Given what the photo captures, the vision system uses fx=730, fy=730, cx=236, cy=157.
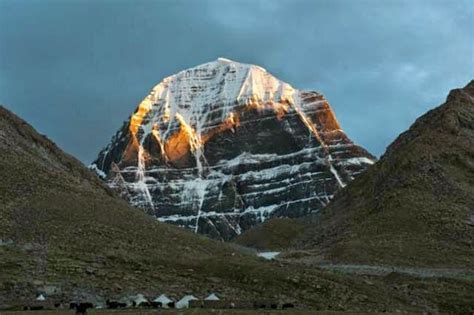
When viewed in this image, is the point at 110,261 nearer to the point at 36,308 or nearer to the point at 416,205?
the point at 36,308

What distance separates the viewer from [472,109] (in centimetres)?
16862

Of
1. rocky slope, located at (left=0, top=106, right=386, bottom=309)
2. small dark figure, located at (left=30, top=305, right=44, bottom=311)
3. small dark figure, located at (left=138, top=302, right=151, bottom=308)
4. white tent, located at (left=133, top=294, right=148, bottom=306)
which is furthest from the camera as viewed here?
rocky slope, located at (left=0, top=106, right=386, bottom=309)

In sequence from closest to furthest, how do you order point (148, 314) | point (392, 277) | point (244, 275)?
point (148, 314) < point (244, 275) < point (392, 277)

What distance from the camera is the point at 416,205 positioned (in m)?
121

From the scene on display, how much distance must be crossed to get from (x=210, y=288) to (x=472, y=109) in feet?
392

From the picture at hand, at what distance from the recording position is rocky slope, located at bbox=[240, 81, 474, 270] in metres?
104

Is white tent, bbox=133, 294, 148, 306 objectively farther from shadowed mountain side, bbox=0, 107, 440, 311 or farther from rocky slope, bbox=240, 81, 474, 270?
rocky slope, bbox=240, 81, 474, 270

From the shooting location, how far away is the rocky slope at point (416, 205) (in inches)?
4102

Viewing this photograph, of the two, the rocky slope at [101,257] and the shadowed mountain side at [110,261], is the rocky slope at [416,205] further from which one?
the rocky slope at [101,257]

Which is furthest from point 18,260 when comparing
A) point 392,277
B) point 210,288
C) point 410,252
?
point 410,252

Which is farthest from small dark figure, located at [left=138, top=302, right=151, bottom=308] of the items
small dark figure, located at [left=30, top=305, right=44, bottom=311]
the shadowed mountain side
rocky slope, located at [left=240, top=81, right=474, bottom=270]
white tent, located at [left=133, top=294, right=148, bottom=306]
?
rocky slope, located at [left=240, top=81, right=474, bottom=270]

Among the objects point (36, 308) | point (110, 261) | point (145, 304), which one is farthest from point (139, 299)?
point (110, 261)

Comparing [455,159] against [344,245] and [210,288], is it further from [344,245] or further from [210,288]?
[210,288]

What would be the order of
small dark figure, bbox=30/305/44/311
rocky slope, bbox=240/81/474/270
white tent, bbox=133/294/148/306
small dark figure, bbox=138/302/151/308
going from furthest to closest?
rocky slope, bbox=240/81/474/270 → white tent, bbox=133/294/148/306 → small dark figure, bbox=138/302/151/308 → small dark figure, bbox=30/305/44/311
